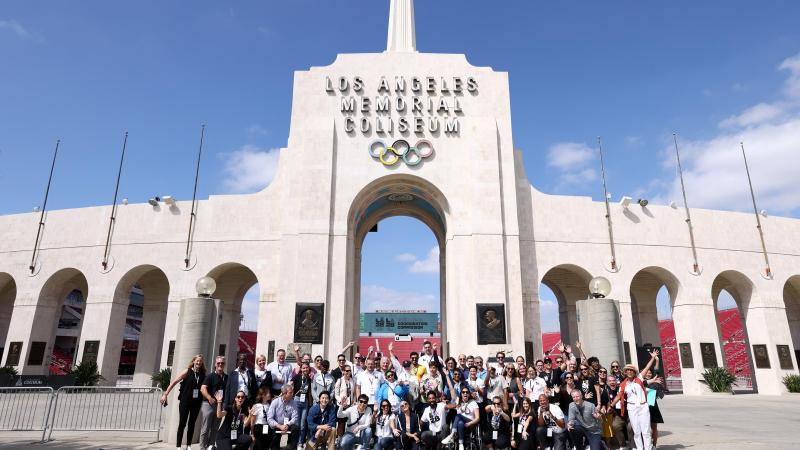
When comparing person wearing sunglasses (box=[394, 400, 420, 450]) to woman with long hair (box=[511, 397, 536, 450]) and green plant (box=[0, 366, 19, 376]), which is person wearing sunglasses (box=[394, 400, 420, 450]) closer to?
woman with long hair (box=[511, 397, 536, 450])

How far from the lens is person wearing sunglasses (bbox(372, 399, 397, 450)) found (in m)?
8.91

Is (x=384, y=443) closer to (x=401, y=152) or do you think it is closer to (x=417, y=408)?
(x=417, y=408)

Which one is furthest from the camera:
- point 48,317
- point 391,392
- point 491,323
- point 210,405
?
point 48,317

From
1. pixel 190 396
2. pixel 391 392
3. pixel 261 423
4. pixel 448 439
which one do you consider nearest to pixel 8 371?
pixel 190 396

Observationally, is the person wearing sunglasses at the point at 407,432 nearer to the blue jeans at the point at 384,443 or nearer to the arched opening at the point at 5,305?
the blue jeans at the point at 384,443

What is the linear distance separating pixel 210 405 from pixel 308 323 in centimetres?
1131

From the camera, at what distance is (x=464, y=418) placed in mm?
9180

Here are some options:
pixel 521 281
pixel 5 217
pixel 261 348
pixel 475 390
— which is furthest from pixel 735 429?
pixel 5 217

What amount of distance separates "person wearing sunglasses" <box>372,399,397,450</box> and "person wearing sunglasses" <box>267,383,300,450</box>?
5.16 feet

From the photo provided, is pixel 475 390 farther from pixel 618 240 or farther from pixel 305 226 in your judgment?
pixel 618 240

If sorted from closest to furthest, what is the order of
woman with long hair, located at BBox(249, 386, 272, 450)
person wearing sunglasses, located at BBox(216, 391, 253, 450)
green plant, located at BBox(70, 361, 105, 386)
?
person wearing sunglasses, located at BBox(216, 391, 253, 450), woman with long hair, located at BBox(249, 386, 272, 450), green plant, located at BBox(70, 361, 105, 386)

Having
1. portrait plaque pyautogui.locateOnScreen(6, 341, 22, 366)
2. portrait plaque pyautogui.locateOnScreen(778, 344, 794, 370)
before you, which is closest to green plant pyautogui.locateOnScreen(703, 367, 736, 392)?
portrait plaque pyautogui.locateOnScreen(778, 344, 794, 370)

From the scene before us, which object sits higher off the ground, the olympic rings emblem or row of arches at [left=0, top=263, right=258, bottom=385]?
the olympic rings emblem

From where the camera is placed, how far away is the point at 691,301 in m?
23.5
